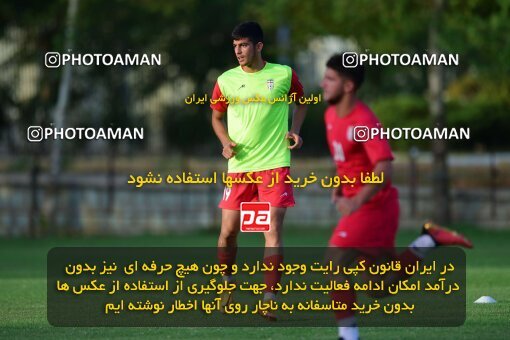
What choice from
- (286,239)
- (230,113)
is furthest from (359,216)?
(286,239)

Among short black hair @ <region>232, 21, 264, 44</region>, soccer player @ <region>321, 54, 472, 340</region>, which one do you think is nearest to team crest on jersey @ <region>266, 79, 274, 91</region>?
short black hair @ <region>232, 21, 264, 44</region>

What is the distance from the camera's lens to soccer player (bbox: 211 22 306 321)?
1193 centimetres

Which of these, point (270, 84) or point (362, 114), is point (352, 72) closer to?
point (362, 114)

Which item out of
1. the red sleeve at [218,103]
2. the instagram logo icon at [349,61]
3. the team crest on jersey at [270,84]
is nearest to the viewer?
the instagram logo icon at [349,61]

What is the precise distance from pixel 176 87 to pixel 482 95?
10.6 m

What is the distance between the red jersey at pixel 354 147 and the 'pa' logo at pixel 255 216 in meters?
2.19

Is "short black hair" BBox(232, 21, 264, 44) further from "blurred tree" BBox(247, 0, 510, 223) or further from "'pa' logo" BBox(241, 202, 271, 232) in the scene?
"blurred tree" BBox(247, 0, 510, 223)

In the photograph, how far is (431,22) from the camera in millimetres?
28844

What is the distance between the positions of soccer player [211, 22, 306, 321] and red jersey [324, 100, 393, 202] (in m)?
2.28

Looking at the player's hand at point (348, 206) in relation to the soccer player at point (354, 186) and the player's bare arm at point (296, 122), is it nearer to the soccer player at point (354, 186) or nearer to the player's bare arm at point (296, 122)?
the soccer player at point (354, 186)

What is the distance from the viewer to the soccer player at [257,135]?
39.1 feet

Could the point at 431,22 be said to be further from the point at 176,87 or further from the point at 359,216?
the point at 359,216

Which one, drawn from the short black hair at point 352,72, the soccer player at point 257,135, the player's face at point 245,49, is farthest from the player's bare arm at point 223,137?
the short black hair at point 352,72

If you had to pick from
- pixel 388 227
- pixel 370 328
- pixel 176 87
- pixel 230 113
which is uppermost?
pixel 176 87
